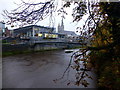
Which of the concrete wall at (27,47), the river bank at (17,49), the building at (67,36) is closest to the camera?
the building at (67,36)

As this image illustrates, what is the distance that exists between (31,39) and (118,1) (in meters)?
28.3

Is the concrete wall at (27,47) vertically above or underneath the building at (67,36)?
underneath

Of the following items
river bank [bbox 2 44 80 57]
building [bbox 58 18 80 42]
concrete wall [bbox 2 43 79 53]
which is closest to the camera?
building [bbox 58 18 80 42]

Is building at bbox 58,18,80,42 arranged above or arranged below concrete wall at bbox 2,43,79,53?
above

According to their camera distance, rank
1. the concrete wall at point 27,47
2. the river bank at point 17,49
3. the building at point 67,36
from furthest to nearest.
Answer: the concrete wall at point 27,47 → the river bank at point 17,49 → the building at point 67,36

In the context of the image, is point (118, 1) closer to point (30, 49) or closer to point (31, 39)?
point (30, 49)

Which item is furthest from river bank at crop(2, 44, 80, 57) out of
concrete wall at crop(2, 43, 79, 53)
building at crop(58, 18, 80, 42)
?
building at crop(58, 18, 80, 42)

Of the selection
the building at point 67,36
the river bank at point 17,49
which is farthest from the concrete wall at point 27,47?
the building at point 67,36

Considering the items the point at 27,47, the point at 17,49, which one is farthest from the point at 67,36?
the point at 17,49

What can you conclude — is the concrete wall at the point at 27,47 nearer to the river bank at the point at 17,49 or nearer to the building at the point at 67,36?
the river bank at the point at 17,49

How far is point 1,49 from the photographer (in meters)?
21.5

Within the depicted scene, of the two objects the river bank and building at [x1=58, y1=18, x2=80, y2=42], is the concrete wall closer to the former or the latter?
the river bank

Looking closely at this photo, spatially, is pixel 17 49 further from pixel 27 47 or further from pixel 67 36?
pixel 67 36

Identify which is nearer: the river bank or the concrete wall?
the river bank
